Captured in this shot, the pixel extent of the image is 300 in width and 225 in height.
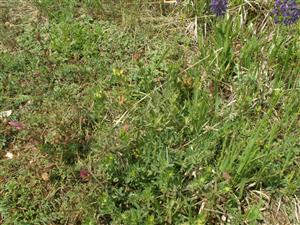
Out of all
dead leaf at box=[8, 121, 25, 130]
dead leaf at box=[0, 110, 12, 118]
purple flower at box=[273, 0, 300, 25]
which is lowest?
dead leaf at box=[0, 110, 12, 118]

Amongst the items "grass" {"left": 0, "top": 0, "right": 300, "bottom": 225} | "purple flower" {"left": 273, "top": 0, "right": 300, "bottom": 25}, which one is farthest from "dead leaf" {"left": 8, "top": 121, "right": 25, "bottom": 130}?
"purple flower" {"left": 273, "top": 0, "right": 300, "bottom": 25}

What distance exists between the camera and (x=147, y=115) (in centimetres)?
255

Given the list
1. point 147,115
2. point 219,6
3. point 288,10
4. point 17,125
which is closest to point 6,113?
point 17,125

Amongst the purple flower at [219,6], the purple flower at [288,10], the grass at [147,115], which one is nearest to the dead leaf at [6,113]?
the grass at [147,115]

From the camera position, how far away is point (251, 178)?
2.31 meters

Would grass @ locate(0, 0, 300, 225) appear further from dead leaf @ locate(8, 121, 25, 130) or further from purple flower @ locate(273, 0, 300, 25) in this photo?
purple flower @ locate(273, 0, 300, 25)

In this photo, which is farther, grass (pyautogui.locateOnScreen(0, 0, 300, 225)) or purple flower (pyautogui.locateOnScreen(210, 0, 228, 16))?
purple flower (pyautogui.locateOnScreen(210, 0, 228, 16))

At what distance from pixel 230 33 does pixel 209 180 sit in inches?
42.8

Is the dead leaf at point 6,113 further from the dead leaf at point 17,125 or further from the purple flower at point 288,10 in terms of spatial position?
the purple flower at point 288,10

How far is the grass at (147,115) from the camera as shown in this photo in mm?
2283

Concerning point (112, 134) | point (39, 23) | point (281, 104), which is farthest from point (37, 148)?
point (281, 104)

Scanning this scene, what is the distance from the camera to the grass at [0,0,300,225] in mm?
2283

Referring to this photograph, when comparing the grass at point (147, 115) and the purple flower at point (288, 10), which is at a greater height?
the purple flower at point (288, 10)

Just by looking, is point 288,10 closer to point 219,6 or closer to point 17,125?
point 219,6
